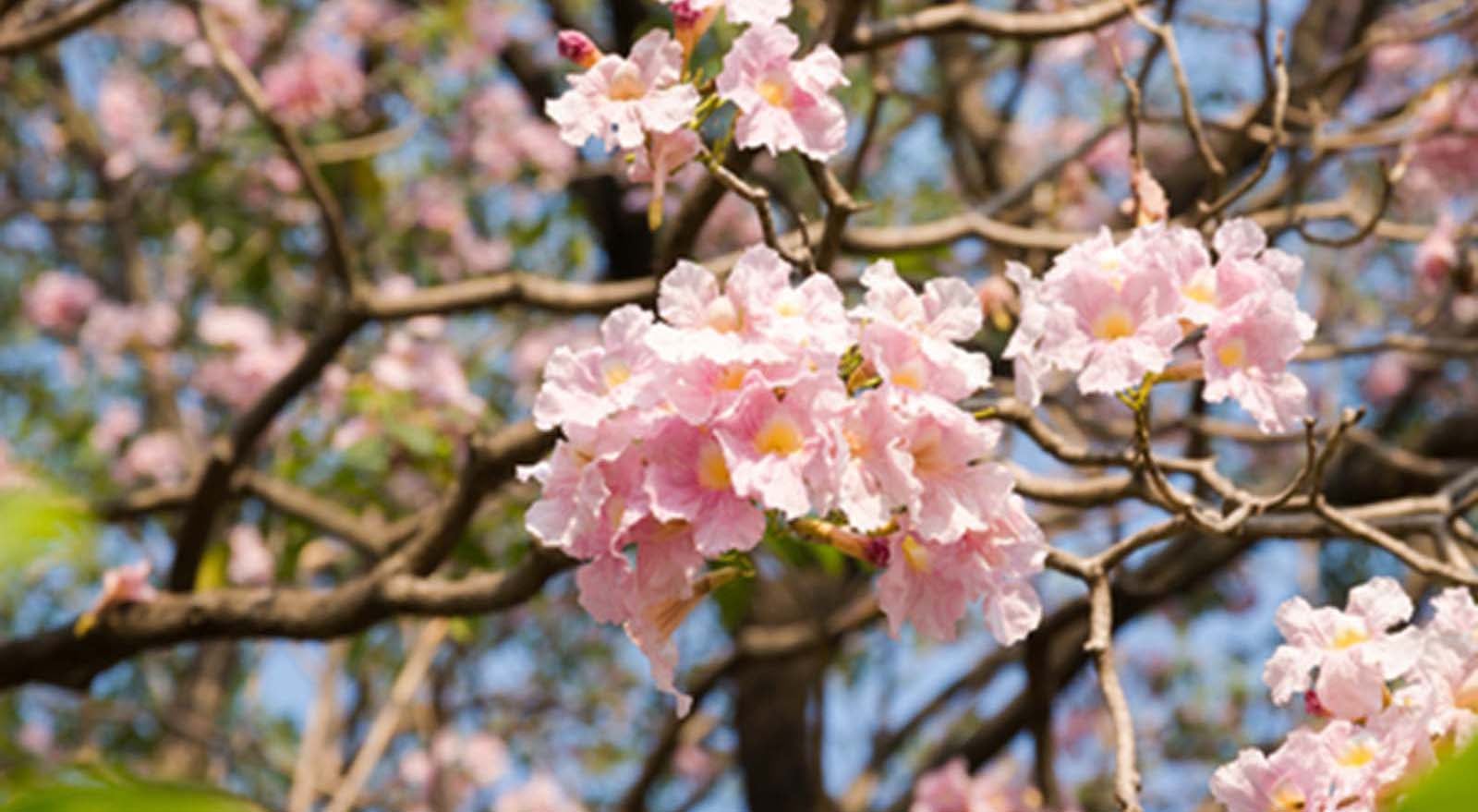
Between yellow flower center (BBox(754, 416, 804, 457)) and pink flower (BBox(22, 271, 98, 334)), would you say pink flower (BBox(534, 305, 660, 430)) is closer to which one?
yellow flower center (BBox(754, 416, 804, 457))

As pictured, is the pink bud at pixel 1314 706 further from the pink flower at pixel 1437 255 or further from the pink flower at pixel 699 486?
the pink flower at pixel 1437 255

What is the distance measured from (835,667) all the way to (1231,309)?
4.11m

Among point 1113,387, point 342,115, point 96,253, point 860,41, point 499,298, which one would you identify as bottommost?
point 96,253

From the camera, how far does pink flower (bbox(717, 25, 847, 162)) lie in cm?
145

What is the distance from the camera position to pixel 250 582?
418 cm

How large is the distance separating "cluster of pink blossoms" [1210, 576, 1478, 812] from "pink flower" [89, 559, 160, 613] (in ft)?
5.99

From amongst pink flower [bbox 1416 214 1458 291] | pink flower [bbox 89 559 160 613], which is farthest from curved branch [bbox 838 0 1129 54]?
pink flower [bbox 89 559 160 613]

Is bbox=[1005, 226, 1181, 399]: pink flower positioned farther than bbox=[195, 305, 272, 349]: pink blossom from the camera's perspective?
No

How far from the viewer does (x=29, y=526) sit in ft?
2.16

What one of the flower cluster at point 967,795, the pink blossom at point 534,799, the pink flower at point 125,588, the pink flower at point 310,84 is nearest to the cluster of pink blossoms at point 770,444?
the pink flower at point 125,588

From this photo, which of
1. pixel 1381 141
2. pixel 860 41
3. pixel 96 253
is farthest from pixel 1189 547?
pixel 96 253

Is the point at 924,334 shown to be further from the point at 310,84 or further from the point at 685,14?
the point at 310,84

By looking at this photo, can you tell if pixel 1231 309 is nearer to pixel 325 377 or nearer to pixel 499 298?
pixel 499 298

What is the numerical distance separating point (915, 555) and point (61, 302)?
190 inches
